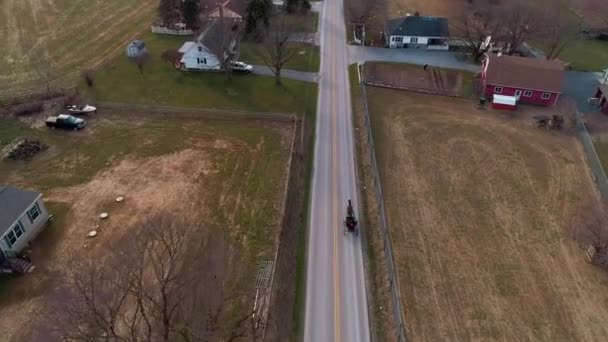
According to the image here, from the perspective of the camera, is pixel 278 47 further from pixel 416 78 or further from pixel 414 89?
pixel 416 78

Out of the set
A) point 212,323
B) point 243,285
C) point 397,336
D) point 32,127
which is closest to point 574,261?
point 397,336

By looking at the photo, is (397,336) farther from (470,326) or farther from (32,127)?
(32,127)

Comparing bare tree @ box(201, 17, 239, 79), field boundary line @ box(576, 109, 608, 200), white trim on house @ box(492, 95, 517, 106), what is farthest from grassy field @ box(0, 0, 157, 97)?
field boundary line @ box(576, 109, 608, 200)

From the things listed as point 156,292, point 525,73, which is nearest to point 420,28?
point 525,73

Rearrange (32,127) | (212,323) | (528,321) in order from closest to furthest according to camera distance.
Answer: (212,323), (528,321), (32,127)

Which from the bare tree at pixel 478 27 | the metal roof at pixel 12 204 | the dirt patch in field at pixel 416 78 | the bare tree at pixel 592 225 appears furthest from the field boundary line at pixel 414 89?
the metal roof at pixel 12 204

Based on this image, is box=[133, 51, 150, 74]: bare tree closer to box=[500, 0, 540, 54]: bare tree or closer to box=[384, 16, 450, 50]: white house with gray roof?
box=[384, 16, 450, 50]: white house with gray roof
